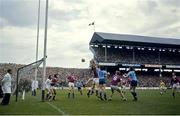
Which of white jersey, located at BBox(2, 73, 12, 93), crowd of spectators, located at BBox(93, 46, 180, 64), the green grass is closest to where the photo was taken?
the green grass

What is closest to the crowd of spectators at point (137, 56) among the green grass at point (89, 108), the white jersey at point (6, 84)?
the green grass at point (89, 108)

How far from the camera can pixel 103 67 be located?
247 feet

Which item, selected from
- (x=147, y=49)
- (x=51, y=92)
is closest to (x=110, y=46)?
(x=147, y=49)

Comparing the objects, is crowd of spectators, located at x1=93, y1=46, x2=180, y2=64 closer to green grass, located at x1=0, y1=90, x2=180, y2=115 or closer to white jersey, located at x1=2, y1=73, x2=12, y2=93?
green grass, located at x1=0, y1=90, x2=180, y2=115

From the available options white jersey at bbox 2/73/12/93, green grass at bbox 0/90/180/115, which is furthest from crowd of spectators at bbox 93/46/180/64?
white jersey at bbox 2/73/12/93

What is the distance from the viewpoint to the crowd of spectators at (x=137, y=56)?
7625 cm

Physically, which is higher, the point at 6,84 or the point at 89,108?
the point at 6,84

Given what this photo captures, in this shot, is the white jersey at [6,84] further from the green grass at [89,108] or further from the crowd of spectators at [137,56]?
the crowd of spectators at [137,56]

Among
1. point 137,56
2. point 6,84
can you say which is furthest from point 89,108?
point 137,56

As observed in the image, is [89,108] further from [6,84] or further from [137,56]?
[137,56]

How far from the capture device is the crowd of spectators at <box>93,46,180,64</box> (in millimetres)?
76250

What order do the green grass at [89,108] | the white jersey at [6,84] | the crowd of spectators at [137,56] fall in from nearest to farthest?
the green grass at [89,108] → the white jersey at [6,84] → the crowd of spectators at [137,56]

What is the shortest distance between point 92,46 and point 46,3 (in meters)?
57.2

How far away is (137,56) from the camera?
78.9 meters
